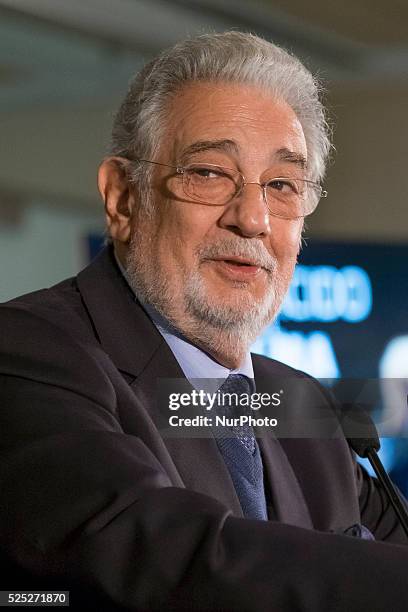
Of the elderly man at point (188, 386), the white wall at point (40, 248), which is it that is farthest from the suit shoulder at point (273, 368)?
the white wall at point (40, 248)

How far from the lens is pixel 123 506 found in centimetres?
103

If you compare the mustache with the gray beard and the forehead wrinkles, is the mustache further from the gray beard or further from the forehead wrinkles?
the forehead wrinkles

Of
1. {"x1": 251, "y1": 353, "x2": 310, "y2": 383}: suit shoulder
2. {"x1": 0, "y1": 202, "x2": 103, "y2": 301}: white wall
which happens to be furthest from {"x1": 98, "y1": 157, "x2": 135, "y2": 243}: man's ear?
{"x1": 0, "y1": 202, "x2": 103, "y2": 301}: white wall

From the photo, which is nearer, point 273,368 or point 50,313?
point 50,313

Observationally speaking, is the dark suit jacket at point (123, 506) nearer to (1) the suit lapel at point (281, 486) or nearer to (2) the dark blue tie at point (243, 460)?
(2) the dark blue tie at point (243, 460)

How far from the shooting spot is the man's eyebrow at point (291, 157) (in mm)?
1624

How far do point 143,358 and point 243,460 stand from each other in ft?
0.70

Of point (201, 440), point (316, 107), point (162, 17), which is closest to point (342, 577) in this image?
point (201, 440)

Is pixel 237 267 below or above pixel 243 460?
above

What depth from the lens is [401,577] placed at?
950 millimetres

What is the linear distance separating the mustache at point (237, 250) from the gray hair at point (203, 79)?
7.2 inches

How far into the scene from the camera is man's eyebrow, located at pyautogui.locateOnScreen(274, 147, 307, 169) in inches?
63.9

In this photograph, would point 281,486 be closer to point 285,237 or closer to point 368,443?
point 368,443

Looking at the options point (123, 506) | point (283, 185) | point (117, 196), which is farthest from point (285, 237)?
point (123, 506)
